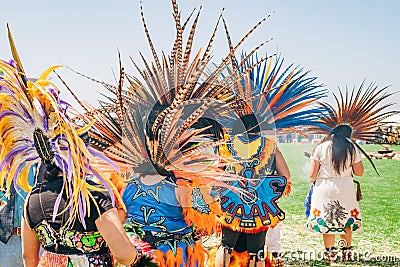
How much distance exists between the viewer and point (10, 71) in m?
2.29

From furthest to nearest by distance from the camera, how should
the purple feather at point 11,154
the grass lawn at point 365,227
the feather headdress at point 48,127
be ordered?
the grass lawn at point 365,227, the purple feather at point 11,154, the feather headdress at point 48,127

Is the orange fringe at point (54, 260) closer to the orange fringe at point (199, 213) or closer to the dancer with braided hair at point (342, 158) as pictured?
the orange fringe at point (199, 213)

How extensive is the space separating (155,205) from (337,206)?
112 inches

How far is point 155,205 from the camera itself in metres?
2.76

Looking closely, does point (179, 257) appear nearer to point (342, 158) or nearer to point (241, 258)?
point (241, 258)

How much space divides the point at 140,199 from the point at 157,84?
597 millimetres

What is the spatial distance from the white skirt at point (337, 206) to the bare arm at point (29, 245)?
324 cm

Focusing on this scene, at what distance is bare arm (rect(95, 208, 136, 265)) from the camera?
2.33m

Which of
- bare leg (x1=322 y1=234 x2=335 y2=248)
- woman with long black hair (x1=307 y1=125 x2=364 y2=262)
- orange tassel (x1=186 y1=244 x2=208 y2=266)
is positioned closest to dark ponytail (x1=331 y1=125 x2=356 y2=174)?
woman with long black hair (x1=307 y1=125 x2=364 y2=262)

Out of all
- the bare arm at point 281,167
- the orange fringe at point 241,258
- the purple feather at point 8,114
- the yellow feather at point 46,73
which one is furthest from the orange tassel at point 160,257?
the bare arm at point 281,167

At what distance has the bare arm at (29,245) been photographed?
8.22 feet

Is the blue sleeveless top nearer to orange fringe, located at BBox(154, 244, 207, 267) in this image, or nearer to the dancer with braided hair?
orange fringe, located at BBox(154, 244, 207, 267)

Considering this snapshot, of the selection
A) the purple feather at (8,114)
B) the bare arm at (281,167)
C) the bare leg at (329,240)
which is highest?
the purple feather at (8,114)

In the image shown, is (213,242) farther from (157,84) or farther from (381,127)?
(157,84)
